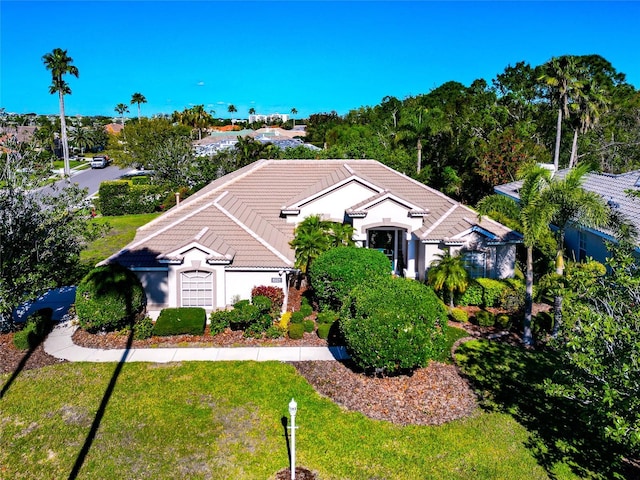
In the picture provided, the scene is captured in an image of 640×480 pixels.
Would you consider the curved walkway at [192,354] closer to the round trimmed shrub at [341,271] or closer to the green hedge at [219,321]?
the green hedge at [219,321]

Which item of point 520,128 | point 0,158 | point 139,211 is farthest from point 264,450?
point 520,128

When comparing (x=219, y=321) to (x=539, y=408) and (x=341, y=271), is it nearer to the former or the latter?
(x=341, y=271)

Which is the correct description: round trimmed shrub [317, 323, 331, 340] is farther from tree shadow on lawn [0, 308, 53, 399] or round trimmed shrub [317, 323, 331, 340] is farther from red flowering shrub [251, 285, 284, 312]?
tree shadow on lawn [0, 308, 53, 399]

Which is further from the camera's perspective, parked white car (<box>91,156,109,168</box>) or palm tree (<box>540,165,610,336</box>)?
parked white car (<box>91,156,109,168</box>)

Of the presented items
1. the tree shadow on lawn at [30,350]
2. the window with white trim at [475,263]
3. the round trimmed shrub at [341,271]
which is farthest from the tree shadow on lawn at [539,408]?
the tree shadow on lawn at [30,350]

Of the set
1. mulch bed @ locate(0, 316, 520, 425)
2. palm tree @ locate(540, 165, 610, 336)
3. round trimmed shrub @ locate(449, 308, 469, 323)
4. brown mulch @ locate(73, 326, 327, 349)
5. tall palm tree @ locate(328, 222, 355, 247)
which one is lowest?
mulch bed @ locate(0, 316, 520, 425)

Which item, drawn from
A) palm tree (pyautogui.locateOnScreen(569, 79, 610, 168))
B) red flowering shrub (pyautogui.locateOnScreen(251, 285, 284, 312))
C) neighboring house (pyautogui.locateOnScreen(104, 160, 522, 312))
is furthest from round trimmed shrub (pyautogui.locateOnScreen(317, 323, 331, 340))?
palm tree (pyautogui.locateOnScreen(569, 79, 610, 168))
